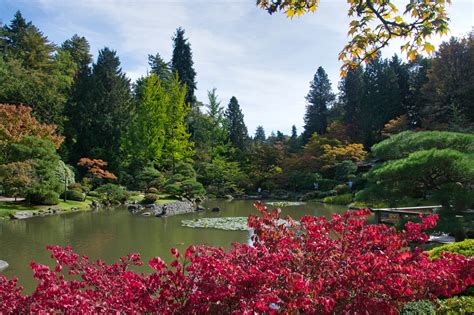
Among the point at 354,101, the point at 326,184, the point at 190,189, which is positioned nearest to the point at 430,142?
the point at 190,189

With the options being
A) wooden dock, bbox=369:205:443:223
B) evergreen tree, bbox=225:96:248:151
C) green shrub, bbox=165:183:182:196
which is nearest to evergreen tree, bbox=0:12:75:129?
green shrub, bbox=165:183:182:196

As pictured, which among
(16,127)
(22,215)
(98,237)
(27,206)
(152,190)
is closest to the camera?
(98,237)

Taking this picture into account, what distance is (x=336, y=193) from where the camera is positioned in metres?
20.8

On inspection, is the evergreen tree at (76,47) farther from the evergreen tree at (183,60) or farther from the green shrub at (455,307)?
the green shrub at (455,307)

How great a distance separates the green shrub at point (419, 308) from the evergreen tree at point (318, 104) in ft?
102

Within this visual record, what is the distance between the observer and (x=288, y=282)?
1.88 metres

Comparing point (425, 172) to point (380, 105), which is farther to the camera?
point (380, 105)

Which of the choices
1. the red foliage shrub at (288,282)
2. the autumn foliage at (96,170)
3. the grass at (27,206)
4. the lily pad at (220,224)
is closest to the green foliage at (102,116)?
the autumn foliage at (96,170)

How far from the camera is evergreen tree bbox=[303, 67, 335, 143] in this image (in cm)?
3419

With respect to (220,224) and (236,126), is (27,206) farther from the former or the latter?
(236,126)

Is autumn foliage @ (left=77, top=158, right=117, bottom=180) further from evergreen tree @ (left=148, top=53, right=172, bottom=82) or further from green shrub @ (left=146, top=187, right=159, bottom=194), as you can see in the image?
evergreen tree @ (left=148, top=53, right=172, bottom=82)

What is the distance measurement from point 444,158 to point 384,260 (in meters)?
5.05

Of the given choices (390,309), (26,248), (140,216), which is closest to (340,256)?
(390,309)

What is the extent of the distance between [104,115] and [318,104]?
19.5 metres
